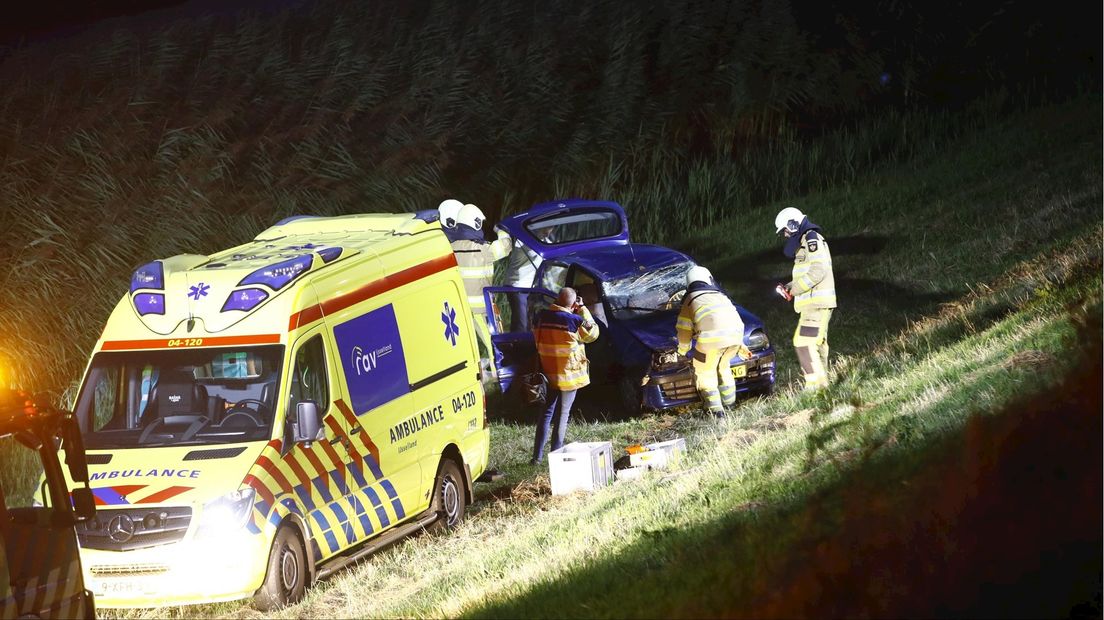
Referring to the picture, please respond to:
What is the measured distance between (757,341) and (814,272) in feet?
3.09

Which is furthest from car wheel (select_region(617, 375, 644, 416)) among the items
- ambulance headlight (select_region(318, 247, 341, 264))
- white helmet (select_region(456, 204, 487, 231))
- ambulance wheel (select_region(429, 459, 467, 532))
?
ambulance headlight (select_region(318, 247, 341, 264))

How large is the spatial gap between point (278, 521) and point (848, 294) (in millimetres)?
12663

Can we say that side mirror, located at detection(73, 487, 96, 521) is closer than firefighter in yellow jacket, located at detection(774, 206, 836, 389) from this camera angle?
Yes

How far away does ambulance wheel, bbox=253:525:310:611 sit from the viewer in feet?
32.1

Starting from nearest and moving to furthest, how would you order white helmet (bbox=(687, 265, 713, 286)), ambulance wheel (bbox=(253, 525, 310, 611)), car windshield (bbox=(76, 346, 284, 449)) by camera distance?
ambulance wheel (bbox=(253, 525, 310, 611))
car windshield (bbox=(76, 346, 284, 449))
white helmet (bbox=(687, 265, 713, 286))

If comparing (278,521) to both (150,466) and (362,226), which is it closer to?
(150,466)

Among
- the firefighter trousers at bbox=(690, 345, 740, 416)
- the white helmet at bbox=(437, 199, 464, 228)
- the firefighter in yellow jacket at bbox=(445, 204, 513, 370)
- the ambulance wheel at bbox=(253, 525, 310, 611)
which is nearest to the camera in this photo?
the ambulance wheel at bbox=(253, 525, 310, 611)

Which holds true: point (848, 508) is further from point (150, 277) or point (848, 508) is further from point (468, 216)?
point (468, 216)

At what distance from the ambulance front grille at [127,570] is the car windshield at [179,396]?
0.96 m

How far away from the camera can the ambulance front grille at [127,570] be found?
954 cm

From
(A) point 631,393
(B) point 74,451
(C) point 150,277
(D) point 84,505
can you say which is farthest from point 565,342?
(B) point 74,451

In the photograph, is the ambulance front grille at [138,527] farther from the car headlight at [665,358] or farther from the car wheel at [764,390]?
the car wheel at [764,390]

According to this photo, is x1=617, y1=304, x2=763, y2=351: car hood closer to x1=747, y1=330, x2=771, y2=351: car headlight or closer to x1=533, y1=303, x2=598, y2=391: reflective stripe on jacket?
x1=747, y1=330, x2=771, y2=351: car headlight

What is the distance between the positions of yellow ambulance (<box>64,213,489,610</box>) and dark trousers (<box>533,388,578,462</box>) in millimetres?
1987
